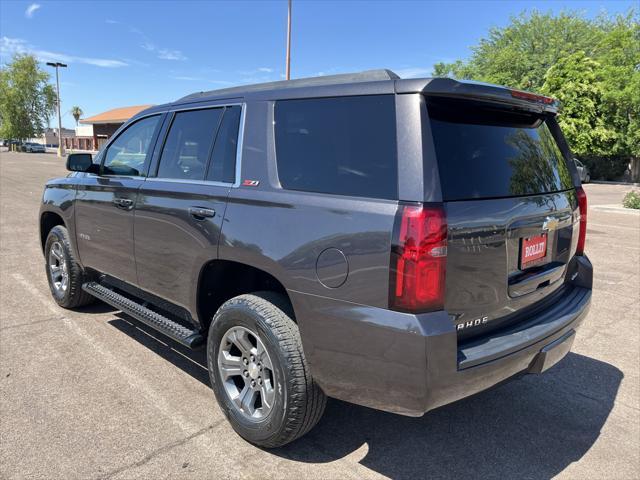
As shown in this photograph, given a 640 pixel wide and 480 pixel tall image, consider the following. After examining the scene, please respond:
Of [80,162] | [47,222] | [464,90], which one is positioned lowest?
[47,222]

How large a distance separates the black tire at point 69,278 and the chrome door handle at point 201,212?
2195mm

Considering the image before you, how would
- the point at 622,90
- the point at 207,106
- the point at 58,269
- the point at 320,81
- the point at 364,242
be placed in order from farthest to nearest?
the point at 622,90 → the point at 58,269 → the point at 207,106 → the point at 320,81 → the point at 364,242

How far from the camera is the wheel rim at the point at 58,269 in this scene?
478 cm

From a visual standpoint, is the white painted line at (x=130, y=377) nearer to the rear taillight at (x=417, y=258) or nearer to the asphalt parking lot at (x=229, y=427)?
the asphalt parking lot at (x=229, y=427)

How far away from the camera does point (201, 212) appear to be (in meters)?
2.97

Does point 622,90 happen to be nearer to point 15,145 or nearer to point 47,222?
point 47,222

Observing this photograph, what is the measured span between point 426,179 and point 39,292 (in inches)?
202

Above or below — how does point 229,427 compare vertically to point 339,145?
below

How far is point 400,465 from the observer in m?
2.65

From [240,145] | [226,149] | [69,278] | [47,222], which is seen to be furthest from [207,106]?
[47,222]

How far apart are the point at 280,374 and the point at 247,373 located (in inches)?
15.1

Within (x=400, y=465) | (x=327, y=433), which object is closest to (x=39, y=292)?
(x=327, y=433)

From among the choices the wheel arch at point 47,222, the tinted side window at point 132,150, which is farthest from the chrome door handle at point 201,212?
the wheel arch at point 47,222

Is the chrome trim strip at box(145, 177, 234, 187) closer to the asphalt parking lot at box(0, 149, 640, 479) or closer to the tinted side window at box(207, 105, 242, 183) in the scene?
the tinted side window at box(207, 105, 242, 183)
